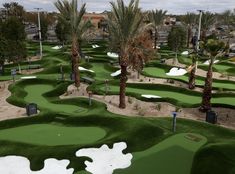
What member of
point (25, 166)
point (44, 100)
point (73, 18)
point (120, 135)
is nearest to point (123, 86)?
point (120, 135)

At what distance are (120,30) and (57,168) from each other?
14.2 m

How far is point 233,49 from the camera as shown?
79625 millimetres

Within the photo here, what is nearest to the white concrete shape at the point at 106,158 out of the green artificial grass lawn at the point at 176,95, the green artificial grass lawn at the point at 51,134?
the green artificial grass lawn at the point at 51,134

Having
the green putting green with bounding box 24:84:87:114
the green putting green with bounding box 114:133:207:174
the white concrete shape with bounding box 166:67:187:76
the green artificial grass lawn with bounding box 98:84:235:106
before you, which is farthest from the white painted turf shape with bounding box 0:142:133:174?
the white concrete shape with bounding box 166:67:187:76

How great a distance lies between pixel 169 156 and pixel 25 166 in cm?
817

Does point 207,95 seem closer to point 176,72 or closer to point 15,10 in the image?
point 176,72

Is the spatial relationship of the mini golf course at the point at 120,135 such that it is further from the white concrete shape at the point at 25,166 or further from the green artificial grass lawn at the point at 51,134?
the white concrete shape at the point at 25,166

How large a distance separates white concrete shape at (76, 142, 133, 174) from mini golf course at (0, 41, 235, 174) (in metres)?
0.33

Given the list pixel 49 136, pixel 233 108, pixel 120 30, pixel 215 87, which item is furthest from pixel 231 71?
pixel 49 136

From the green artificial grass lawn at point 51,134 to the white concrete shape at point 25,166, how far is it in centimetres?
228

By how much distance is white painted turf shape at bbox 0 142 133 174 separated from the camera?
1653cm

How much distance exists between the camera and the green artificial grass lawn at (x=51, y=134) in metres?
20.3

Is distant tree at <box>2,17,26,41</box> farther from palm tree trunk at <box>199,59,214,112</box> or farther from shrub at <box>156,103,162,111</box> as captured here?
palm tree trunk at <box>199,59,214,112</box>

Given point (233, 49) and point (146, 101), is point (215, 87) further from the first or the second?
point (233, 49)
